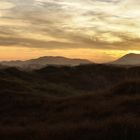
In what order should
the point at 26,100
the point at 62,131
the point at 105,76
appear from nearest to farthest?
the point at 62,131, the point at 26,100, the point at 105,76

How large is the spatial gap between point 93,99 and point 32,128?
25.3 ft

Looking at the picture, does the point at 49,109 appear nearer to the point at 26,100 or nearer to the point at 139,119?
the point at 26,100

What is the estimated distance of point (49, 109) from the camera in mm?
21188

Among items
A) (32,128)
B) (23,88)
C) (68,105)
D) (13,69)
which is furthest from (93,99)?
(13,69)

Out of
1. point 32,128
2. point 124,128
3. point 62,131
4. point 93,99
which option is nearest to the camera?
point 124,128

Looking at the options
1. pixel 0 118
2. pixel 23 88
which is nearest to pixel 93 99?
pixel 0 118

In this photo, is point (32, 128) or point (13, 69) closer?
point (32, 128)

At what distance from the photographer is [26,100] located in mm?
25469

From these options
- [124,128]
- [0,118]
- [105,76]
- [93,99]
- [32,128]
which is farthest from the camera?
[105,76]

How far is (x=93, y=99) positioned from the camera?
21.4 metres

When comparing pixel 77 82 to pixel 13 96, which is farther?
pixel 77 82

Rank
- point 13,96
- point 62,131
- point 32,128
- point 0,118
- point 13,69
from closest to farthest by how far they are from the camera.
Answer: point 62,131, point 32,128, point 0,118, point 13,96, point 13,69

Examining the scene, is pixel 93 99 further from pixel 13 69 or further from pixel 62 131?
pixel 13 69

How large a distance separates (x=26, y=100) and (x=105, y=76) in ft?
126
